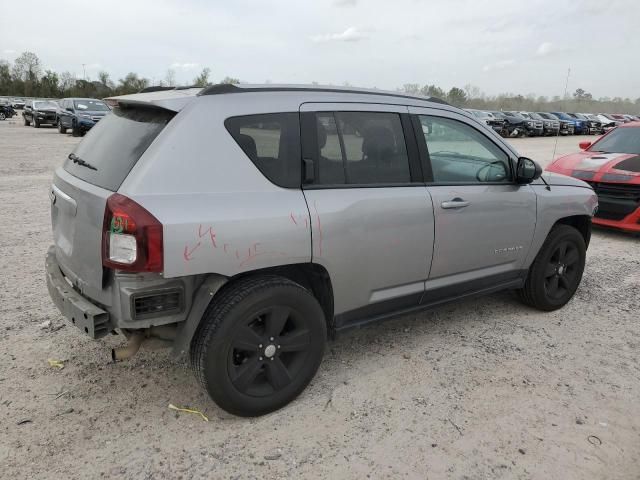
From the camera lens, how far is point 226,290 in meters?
2.75

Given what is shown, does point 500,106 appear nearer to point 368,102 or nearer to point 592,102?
point 592,102

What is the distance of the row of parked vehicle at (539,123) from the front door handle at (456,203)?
1028 inches

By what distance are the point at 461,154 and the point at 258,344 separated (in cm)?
229

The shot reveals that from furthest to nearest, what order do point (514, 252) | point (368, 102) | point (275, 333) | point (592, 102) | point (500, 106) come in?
1. point (592, 102)
2. point (500, 106)
3. point (514, 252)
4. point (368, 102)
5. point (275, 333)

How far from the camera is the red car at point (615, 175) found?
23.4 ft

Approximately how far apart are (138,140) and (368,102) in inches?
59.1

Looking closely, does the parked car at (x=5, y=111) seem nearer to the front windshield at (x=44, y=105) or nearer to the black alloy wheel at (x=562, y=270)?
the front windshield at (x=44, y=105)

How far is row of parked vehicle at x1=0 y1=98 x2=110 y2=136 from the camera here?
22.0 metres

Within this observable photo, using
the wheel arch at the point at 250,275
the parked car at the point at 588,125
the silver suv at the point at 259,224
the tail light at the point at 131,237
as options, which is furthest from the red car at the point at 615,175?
the parked car at the point at 588,125

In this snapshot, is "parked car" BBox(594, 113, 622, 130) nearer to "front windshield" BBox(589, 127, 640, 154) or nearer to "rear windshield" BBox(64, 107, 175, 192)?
"front windshield" BBox(589, 127, 640, 154)

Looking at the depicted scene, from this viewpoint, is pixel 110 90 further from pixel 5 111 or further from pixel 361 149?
pixel 361 149

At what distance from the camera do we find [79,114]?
2247 centimetres

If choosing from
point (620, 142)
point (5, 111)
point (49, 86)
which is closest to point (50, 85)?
point (49, 86)

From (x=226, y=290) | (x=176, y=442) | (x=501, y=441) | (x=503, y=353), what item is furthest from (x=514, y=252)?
(x=176, y=442)
